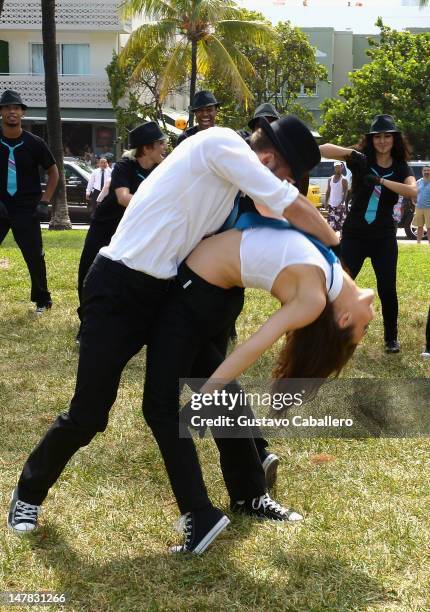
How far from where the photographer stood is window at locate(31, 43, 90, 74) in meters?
37.6

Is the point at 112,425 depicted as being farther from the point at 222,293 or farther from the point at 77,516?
the point at 222,293

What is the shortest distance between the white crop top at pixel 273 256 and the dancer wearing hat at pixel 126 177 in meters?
3.19

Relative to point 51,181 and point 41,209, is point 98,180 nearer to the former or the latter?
point 51,181

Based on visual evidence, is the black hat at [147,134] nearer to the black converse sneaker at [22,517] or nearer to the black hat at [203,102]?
the black hat at [203,102]

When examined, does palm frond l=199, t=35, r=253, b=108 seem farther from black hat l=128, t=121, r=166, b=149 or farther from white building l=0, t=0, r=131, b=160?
black hat l=128, t=121, r=166, b=149

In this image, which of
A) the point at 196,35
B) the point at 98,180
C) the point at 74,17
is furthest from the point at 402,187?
the point at 74,17

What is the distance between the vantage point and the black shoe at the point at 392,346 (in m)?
7.37

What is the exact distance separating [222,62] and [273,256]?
26706 millimetres

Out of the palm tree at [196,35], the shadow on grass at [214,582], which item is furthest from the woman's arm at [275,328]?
the palm tree at [196,35]

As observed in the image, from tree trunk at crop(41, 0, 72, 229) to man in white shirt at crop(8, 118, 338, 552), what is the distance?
48.9 ft

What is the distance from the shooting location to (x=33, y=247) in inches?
341

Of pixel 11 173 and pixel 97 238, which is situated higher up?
pixel 11 173

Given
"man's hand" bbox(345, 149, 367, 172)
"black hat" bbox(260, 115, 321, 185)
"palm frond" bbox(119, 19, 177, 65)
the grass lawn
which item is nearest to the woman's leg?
"man's hand" bbox(345, 149, 367, 172)

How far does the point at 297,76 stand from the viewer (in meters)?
37.5
